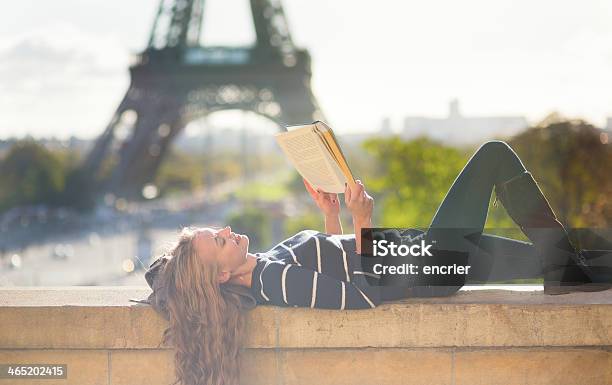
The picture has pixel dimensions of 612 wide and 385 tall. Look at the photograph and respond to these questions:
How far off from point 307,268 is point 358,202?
389mm

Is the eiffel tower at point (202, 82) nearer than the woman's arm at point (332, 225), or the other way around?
the woman's arm at point (332, 225)

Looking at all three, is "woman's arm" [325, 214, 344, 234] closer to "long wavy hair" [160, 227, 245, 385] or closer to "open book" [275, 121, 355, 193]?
"open book" [275, 121, 355, 193]

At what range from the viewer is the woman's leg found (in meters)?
3.69

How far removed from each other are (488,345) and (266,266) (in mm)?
1034

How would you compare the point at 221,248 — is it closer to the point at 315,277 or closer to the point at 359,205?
the point at 315,277

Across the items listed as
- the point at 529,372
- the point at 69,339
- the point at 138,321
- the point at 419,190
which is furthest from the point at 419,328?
the point at 419,190

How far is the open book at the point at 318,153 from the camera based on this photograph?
3.40 m

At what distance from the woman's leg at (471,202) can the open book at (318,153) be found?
513 millimetres

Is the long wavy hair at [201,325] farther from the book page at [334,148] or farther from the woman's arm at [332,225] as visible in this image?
the woman's arm at [332,225]

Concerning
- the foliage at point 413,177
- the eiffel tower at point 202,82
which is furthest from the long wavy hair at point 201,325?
the eiffel tower at point 202,82

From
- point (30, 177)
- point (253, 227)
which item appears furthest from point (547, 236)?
point (30, 177)

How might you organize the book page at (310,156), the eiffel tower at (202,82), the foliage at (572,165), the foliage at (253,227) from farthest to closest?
the foliage at (253,227) < the eiffel tower at (202,82) < the foliage at (572,165) < the book page at (310,156)

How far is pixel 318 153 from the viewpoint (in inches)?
136

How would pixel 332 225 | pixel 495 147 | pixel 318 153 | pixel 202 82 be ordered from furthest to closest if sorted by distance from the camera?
pixel 202 82
pixel 332 225
pixel 495 147
pixel 318 153
